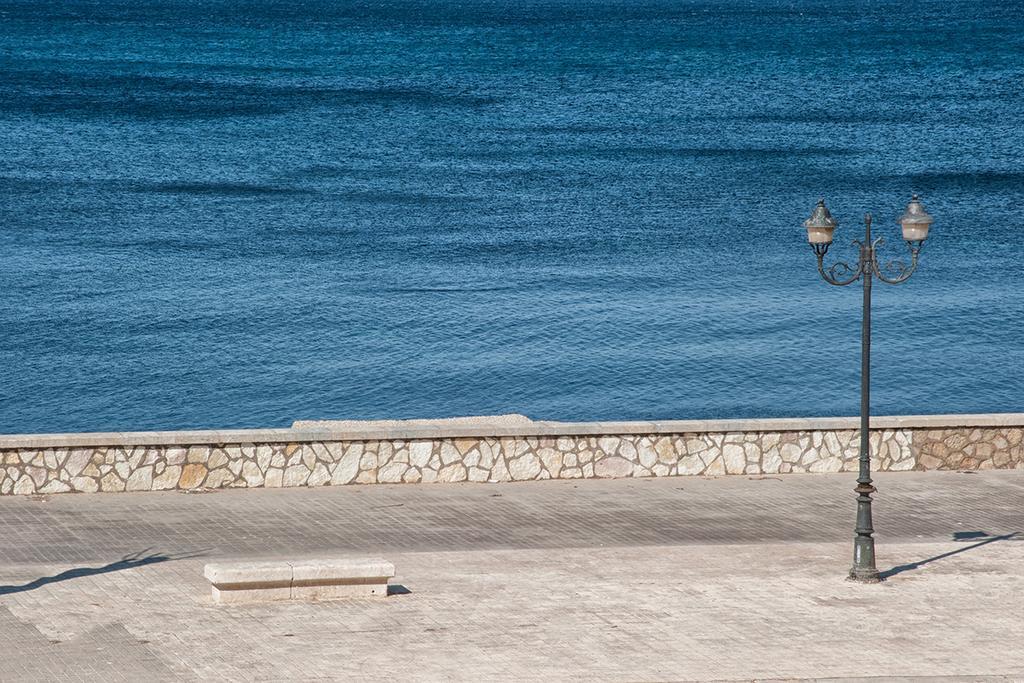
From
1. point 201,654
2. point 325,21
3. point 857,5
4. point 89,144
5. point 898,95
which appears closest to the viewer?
point 201,654

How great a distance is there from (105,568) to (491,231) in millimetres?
42456

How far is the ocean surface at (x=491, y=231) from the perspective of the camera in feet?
130

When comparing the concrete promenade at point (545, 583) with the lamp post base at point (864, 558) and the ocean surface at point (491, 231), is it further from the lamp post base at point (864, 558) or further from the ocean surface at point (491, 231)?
the ocean surface at point (491, 231)

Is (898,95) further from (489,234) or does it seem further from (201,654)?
(201,654)

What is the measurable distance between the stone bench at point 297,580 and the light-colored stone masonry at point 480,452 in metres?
4.70

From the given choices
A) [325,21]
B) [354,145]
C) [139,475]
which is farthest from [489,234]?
[325,21]

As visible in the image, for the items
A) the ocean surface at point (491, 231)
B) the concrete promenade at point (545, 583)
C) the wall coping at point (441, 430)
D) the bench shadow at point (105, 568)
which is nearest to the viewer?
the concrete promenade at point (545, 583)

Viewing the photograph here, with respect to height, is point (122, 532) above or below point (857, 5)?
below

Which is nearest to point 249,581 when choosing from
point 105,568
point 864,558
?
point 105,568

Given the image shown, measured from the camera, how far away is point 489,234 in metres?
58.3

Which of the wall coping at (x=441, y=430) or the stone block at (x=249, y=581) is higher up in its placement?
the wall coping at (x=441, y=430)

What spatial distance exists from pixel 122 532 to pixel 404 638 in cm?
509

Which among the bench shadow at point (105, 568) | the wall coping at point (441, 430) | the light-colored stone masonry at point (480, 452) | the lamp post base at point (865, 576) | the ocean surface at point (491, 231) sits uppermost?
the ocean surface at point (491, 231)

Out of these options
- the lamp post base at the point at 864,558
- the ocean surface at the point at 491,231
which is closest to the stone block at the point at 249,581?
the lamp post base at the point at 864,558
